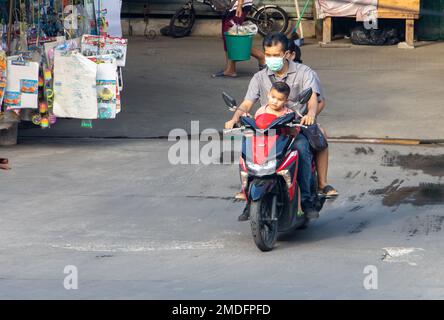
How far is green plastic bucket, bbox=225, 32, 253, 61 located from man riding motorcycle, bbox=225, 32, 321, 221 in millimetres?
6968

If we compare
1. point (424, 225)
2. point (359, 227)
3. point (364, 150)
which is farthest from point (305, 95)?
point (364, 150)

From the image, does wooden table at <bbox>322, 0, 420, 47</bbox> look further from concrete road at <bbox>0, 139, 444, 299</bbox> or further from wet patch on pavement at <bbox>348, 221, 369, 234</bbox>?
wet patch on pavement at <bbox>348, 221, 369, 234</bbox>

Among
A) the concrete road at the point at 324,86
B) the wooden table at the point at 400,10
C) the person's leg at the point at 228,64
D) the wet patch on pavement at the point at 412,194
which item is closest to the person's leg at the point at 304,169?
the wet patch on pavement at the point at 412,194

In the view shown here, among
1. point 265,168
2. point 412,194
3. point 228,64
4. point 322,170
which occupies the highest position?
point 265,168

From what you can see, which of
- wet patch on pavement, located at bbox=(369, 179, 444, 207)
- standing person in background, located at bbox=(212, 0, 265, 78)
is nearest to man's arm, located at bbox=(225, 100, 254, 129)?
wet patch on pavement, located at bbox=(369, 179, 444, 207)

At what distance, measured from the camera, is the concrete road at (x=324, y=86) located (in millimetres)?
12578

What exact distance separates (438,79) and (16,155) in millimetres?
6566

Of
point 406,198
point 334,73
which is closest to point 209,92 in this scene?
point 334,73

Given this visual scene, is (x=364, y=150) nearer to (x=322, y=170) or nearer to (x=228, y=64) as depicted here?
(x=322, y=170)

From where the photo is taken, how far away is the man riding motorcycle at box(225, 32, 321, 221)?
816 centimetres

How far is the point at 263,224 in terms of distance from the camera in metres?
7.81

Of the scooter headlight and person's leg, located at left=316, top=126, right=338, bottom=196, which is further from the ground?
the scooter headlight

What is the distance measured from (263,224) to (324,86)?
737cm
